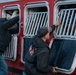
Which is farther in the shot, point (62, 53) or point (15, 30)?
point (15, 30)

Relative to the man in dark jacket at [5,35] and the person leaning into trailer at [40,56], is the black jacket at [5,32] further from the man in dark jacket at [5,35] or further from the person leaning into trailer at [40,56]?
the person leaning into trailer at [40,56]

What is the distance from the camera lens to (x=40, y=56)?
3834 mm

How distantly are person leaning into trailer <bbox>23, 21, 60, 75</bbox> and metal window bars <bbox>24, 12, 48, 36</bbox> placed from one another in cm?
58

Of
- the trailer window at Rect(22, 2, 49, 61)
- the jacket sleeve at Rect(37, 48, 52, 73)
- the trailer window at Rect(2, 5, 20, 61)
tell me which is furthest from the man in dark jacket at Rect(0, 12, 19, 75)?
the jacket sleeve at Rect(37, 48, 52, 73)

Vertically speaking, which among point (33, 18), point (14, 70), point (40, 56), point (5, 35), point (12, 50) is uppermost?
point (33, 18)

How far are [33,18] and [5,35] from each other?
64 centimetres

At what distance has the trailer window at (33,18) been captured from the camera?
4.75m

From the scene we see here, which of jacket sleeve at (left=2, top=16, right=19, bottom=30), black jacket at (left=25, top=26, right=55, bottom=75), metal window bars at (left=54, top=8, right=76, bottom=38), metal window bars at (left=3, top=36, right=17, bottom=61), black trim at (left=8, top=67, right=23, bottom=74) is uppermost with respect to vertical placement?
metal window bars at (left=54, top=8, right=76, bottom=38)

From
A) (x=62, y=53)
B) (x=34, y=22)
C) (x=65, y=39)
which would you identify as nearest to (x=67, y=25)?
(x=65, y=39)

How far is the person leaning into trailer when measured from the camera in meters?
3.84

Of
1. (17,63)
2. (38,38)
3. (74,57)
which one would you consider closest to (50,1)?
(38,38)

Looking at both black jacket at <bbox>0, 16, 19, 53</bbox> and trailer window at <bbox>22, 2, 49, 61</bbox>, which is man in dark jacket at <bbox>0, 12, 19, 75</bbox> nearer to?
black jacket at <bbox>0, 16, 19, 53</bbox>

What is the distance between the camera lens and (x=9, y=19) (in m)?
5.20

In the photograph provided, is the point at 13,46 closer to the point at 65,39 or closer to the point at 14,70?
the point at 14,70
